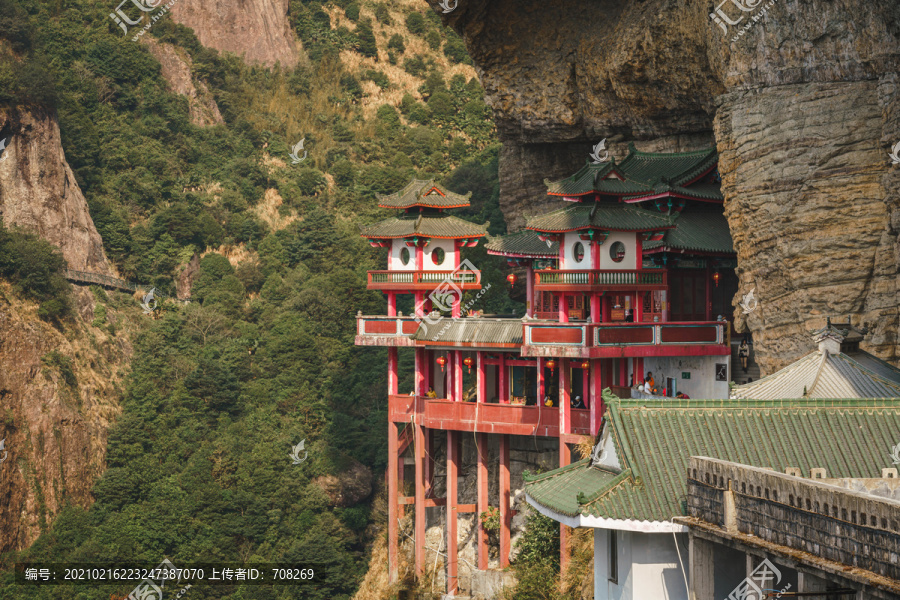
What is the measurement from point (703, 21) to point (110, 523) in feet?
113

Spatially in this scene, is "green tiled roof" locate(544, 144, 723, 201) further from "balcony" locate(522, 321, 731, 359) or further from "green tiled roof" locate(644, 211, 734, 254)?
"balcony" locate(522, 321, 731, 359)

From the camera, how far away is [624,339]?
3192 cm

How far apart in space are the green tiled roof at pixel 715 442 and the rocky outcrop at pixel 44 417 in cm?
4198

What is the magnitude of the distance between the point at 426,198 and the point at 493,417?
28.1 ft

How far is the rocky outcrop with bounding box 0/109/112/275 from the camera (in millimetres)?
66812

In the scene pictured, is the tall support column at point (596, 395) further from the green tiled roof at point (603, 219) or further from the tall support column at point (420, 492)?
the tall support column at point (420, 492)

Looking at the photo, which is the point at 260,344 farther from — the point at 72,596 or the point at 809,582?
the point at 809,582

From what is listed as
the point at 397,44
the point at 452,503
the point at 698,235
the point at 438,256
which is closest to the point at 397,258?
the point at 438,256

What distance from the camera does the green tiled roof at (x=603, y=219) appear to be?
32.8 meters

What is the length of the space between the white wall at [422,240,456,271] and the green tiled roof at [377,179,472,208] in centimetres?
123

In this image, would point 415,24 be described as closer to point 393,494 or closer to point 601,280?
point 393,494

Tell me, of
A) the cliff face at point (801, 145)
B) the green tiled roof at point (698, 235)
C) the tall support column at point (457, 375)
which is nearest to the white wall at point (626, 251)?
the green tiled roof at point (698, 235)

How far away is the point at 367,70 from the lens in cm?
9575

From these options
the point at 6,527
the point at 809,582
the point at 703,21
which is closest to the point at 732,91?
the point at 703,21
